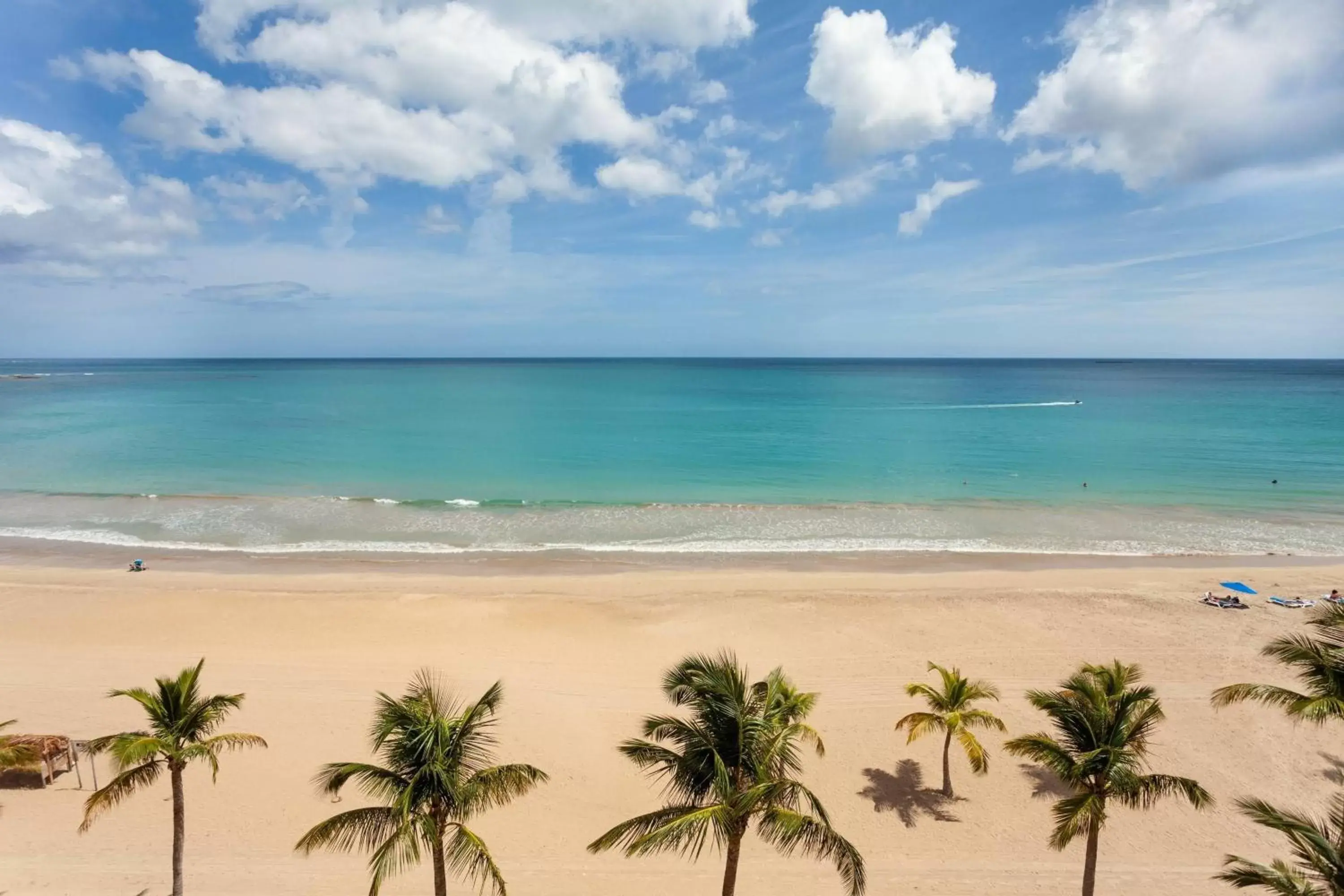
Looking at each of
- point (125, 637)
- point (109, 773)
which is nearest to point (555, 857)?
point (109, 773)

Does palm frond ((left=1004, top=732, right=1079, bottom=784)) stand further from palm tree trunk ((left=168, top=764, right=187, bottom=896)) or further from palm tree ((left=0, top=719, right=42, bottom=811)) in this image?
palm tree ((left=0, top=719, right=42, bottom=811))

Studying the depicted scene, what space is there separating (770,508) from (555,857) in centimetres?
2800

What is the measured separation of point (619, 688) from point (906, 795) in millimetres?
7706

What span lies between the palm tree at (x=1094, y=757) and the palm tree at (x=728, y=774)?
3515mm

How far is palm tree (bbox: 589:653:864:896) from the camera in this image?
23.7 ft

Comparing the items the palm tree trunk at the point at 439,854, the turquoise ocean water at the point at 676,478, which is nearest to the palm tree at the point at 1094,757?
the palm tree trunk at the point at 439,854

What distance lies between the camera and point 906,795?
13977 mm

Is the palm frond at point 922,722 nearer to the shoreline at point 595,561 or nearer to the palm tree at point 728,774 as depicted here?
the palm tree at point 728,774

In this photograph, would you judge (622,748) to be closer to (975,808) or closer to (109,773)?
(975,808)

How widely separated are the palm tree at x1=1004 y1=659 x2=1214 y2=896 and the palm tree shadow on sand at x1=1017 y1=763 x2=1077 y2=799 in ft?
15.0

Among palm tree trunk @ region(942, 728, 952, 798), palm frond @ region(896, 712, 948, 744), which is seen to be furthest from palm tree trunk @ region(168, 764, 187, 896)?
palm tree trunk @ region(942, 728, 952, 798)

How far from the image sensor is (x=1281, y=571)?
2742 centimetres

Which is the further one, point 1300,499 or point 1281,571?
point 1300,499

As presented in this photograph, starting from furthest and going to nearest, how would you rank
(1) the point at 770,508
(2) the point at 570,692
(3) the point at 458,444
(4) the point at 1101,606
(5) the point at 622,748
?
(3) the point at 458,444, (1) the point at 770,508, (4) the point at 1101,606, (2) the point at 570,692, (5) the point at 622,748
